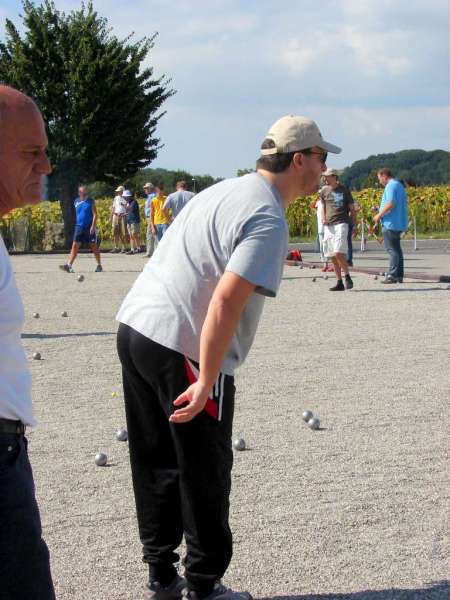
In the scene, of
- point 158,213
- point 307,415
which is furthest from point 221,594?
point 158,213

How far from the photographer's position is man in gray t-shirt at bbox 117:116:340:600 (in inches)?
144

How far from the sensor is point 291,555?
4652mm

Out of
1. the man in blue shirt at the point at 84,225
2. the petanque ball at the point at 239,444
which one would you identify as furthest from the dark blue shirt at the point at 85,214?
the petanque ball at the point at 239,444

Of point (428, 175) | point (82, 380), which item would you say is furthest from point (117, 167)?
point (428, 175)

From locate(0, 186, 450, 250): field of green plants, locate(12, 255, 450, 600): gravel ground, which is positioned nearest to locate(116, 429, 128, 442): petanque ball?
locate(12, 255, 450, 600): gravel ground

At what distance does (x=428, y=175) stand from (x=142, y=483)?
100839mm

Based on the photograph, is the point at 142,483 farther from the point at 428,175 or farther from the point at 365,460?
the point at 428,175

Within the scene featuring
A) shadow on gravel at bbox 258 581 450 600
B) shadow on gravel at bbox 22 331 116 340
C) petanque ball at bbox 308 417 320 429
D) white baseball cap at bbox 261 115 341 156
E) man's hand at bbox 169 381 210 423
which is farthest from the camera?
shadow on gravel at bbox 22 331 116 340

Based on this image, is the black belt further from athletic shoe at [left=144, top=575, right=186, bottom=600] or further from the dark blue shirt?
the dark blue shirt

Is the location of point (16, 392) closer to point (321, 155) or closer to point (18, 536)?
point (18, 536)

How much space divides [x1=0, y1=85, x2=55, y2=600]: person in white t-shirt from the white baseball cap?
129 cm

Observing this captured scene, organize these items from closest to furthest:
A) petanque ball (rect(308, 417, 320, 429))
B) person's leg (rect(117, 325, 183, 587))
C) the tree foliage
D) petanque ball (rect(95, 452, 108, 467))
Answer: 1. person's leg (rect(117, 325, 183, 587))
2. petanque ball (rect(95, 452, 108, 467))
3. petanque ball (rect(308, 417, 320, 429))
4. the tree foliage

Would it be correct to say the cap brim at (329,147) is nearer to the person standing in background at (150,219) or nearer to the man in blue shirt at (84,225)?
the man in blue shirt at (84,225)

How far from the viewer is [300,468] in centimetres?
611
